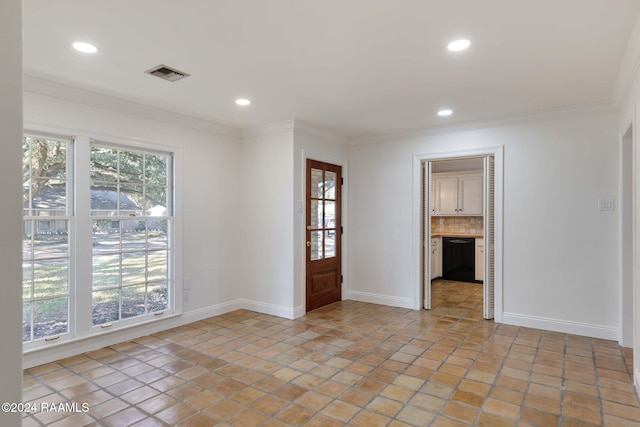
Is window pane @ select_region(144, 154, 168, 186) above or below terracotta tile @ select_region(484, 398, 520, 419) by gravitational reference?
above

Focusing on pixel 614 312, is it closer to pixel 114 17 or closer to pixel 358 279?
pixel 358 279

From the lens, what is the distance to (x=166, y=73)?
9.84 ft

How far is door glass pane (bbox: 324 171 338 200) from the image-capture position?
204 inches

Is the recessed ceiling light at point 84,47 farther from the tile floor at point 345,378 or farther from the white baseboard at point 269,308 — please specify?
the white baseboard at point 269,308

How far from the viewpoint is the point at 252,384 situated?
110 inches

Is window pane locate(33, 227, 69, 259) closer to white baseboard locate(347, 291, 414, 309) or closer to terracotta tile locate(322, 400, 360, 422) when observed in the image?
terracotta tile locate(322, 400, 360, 422)

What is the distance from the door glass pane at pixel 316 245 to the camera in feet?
16.1

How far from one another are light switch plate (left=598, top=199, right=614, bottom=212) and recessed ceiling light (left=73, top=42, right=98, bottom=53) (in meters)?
4.90

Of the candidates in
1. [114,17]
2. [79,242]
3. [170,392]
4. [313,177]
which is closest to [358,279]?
[313,177]

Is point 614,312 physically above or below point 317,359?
above

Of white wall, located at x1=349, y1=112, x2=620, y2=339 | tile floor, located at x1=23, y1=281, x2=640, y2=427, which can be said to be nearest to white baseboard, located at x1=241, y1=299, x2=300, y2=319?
tile floor, located at x1=23, y1=281, x2=640, y2=427

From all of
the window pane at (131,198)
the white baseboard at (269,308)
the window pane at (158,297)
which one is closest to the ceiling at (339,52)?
the window pane at (131,198)

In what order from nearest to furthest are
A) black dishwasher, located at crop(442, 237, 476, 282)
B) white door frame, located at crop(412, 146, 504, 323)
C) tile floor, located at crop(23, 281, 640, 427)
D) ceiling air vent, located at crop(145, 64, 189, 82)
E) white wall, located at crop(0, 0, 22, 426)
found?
white wall, located at crop(0, 0, 22, 426) < tile floor, located at crop(23, 281, 640, 427) < ceiling air vent, located at crop(145, 64, 189, 82) < white door frame, located at crop(412, 146, 504, 323) < black dishwasher, located at crop(442, 237, 476, 282)

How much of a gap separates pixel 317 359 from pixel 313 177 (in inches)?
97.3
